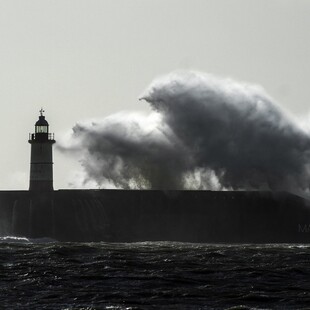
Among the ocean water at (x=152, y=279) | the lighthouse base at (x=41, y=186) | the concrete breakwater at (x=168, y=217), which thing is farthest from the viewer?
the lighthouse base at (x=41, y=186)

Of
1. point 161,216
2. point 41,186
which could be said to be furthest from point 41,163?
point 161,216

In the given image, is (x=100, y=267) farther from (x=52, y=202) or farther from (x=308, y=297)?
(x=52, y=202)

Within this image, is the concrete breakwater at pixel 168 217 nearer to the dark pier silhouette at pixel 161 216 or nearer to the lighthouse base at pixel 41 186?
the dark pier silhouette at pixel 161 216


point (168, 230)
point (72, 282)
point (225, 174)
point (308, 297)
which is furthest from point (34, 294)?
point (225, 174)

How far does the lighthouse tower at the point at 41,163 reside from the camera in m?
61.4

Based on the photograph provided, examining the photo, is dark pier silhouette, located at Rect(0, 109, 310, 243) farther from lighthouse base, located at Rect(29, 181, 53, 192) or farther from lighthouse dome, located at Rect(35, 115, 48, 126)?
lighthouse dome, located at Rect(35, 115, 48, 126)

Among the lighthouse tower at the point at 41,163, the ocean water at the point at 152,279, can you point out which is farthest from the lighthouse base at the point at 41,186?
the ocean water at the point at 152,279

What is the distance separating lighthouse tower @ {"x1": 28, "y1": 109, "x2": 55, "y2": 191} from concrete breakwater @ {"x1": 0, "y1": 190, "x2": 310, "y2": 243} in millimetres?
737

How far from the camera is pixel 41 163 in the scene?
6162 centimetres

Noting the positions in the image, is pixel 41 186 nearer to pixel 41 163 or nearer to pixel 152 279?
pixel 41 163

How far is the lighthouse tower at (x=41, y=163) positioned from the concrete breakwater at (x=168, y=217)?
0.74 m

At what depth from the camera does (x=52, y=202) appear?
60.6m

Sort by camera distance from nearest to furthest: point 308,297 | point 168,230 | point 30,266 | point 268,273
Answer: point 308,297 < point 268,273 < point 30,266 < point 168,230

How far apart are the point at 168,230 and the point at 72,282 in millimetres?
27709
